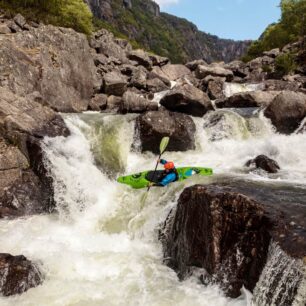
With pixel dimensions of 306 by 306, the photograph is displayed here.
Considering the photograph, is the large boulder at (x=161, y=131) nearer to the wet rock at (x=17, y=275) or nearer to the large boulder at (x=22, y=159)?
the large boulder at (x=22, y=159)

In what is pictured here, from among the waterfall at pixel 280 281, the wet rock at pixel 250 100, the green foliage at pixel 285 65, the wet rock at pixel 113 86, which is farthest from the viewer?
the green foliage at pixel 285 65

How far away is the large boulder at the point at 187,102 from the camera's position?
17772 mm

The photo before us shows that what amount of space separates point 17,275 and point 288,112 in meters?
13.7

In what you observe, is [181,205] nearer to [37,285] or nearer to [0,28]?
[37,285]

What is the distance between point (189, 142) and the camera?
16.2 meters

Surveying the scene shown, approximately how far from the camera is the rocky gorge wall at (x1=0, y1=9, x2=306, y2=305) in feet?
22.9

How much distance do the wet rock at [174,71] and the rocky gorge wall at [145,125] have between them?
0.32 m

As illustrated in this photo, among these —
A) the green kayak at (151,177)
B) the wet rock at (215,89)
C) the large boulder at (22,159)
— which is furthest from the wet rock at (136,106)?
the wet rock at (215,89)

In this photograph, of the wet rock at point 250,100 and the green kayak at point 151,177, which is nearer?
the green kayak at point 151,177

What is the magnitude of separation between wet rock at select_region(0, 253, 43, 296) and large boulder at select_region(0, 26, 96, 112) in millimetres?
8813

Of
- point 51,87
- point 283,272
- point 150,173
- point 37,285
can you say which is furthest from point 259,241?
point 51,87

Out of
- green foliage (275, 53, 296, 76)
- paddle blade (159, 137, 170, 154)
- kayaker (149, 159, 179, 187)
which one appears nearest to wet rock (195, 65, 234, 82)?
green foliage (275, 53, 296, 76)

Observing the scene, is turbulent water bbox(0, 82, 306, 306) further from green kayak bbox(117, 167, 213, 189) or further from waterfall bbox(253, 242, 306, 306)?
waterfall bbox(253, 242, 306, 306)

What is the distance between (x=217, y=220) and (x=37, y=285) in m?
A: 3.75
